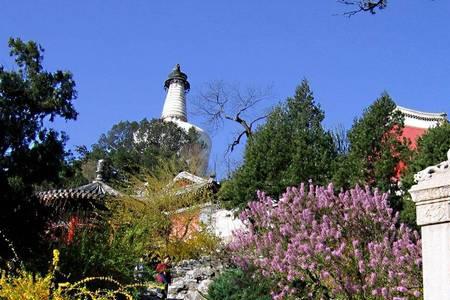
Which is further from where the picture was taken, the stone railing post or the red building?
the red building

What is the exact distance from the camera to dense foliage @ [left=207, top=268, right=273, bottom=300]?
797 cm

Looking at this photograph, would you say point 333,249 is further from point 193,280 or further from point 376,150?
point 376,150

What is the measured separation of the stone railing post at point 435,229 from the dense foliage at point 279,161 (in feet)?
32.1

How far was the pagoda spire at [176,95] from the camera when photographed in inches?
1673

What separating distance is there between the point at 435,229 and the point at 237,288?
11.2 feet

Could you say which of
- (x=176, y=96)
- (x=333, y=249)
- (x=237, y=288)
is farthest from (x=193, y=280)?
(x=176, y=96)

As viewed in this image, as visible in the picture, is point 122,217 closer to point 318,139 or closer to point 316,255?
point 318,139

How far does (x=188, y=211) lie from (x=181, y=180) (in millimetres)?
2846

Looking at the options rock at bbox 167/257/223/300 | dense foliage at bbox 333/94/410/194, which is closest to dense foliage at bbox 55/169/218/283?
rock at bbox 167/257/223/300

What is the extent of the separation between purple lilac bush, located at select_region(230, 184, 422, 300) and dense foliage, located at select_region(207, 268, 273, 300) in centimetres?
33

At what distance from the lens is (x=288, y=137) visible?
16.9 metres

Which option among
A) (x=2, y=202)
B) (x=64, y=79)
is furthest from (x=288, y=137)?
(x=2, y=202)

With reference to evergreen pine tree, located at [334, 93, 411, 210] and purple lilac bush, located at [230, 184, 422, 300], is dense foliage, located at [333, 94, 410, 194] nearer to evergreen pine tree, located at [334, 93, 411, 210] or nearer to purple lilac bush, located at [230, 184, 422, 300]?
evergreen pine tree, located at [334, 93, 411, 210]

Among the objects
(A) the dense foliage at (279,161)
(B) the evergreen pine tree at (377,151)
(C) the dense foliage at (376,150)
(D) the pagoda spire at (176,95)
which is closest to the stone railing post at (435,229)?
(B) the evergreen pine tree at (377,151)
